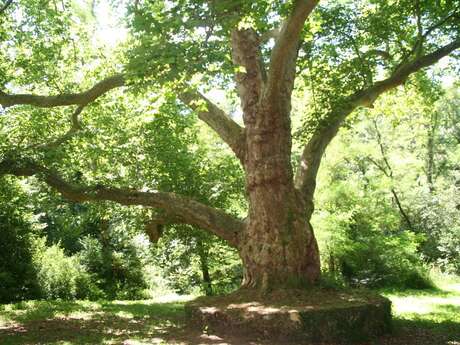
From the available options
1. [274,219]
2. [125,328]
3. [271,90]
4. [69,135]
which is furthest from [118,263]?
[271,90]

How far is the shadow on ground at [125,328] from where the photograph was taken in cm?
823

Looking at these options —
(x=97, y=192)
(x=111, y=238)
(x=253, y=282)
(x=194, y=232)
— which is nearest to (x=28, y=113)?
(x=97, y=192)

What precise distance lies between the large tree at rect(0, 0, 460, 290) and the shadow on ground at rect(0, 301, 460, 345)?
6.07ft

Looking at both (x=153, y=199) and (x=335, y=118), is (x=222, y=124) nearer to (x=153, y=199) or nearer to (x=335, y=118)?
(x=153, y=199)

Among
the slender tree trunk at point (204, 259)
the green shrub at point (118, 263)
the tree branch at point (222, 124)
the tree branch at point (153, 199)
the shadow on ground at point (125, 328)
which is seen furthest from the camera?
the green shrub at point (118, 263)

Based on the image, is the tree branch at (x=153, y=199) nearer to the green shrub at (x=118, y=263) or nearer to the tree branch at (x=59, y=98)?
Answer: the tree branch at (x=59, y=98)

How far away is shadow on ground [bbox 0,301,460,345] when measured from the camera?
823 cm

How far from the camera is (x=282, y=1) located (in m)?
7.66

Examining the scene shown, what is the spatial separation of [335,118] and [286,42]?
11.7ft

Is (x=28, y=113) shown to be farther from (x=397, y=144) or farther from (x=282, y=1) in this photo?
(x=397, y=144)

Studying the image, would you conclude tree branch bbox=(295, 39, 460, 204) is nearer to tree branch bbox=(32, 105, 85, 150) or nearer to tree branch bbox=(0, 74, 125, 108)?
tree branch bbox=(0, 74, 125, 108)

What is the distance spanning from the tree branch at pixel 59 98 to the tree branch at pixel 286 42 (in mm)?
3335

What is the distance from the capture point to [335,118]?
1109 cm

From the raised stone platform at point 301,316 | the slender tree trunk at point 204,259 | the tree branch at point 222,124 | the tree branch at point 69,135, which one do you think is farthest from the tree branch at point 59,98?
the slender tree trunk at point 204,259
